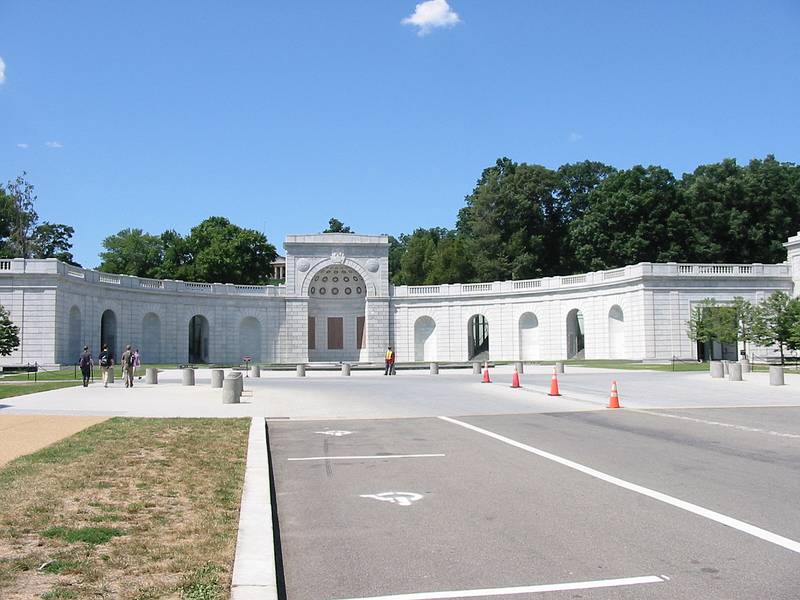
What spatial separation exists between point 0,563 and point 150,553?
117cm

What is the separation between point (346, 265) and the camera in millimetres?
73938

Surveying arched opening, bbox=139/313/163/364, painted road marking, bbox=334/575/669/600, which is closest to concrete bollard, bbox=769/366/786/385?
painted road marking, bbox=334/575/669/600

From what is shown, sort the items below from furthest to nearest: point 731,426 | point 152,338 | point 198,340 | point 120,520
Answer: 1. point 198,340
2. point 152,338
3. point 731,426
4. point 120,520

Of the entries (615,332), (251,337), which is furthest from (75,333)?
(615,332)

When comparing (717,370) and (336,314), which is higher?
(336,314)

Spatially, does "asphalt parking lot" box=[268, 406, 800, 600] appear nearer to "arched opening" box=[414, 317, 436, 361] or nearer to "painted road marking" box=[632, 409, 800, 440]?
"painted road marking" box=[632, 409, 800, 440]

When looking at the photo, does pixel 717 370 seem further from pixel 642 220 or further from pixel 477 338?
pixel 477 338

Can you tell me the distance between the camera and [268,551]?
6430 mm

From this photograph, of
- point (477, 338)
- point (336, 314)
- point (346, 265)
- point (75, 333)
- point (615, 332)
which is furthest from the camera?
point (477, 338)

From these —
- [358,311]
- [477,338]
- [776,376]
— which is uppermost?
[358,311]

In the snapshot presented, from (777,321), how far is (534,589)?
49.0 metres

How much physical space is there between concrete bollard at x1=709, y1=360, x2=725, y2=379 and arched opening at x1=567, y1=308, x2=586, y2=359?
28.3 m

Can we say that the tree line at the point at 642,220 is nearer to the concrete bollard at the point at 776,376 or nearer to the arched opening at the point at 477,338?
the arched opening at the point at 477,338

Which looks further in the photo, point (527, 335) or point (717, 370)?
point (527, 335)
